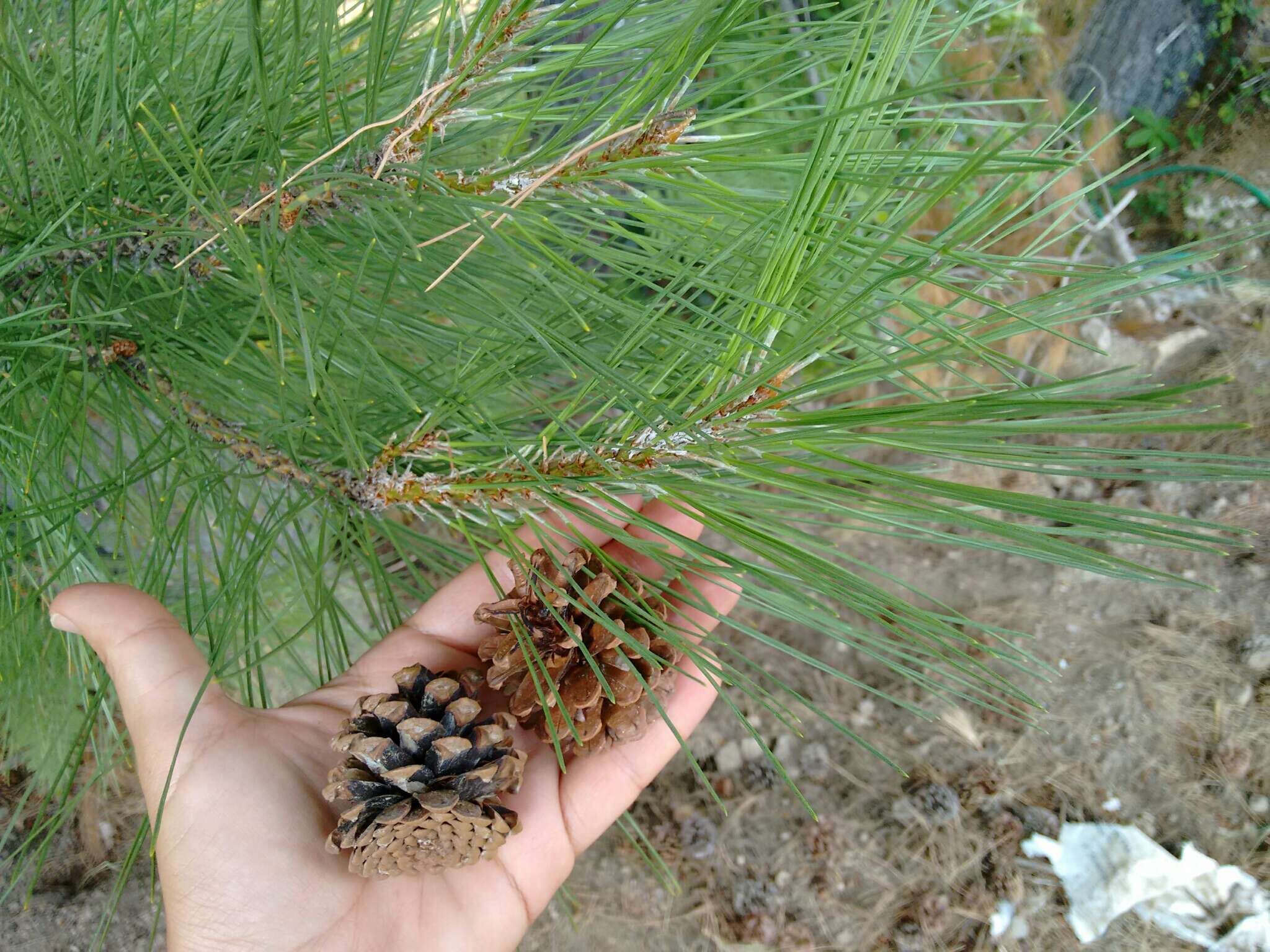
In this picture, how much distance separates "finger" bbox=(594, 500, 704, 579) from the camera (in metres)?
0.55

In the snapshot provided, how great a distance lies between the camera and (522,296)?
615mm

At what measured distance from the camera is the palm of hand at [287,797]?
54cm

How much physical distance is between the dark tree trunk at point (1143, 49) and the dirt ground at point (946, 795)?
1.26m

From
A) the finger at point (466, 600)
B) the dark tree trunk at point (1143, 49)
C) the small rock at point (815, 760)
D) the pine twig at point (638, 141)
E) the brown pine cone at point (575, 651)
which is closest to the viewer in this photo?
the pine twig at point (638, 141)

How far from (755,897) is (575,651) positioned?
0.94 m

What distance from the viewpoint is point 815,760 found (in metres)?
1.43

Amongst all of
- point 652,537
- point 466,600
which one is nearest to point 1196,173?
point 652,537

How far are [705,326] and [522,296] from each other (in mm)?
181

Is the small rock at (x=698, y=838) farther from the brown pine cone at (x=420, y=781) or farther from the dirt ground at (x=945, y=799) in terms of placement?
the brown pine cone at (x=420, y=781)

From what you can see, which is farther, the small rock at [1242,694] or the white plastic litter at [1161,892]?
the small rock at [1242,694]

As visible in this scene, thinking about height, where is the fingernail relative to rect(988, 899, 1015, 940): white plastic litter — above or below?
above

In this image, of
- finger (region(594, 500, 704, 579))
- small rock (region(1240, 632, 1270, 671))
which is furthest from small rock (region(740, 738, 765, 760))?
small rock (region(1240, 632, 1270, 671))

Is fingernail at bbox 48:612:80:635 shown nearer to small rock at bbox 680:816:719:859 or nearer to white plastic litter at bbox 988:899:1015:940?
small rock at bbox 680:816:719:859

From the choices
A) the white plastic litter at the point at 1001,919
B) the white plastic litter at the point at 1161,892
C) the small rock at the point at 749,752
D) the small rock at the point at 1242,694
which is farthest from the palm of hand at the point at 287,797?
the small rock at the point at 1242,694
